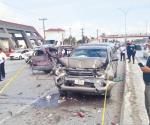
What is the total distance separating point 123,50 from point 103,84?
878 inches

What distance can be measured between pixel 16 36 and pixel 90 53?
81928 mm

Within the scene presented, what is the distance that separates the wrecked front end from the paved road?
0.43 meters

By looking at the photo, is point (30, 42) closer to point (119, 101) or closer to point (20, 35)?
point (20, 35)

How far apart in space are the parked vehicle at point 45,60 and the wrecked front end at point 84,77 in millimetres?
9789

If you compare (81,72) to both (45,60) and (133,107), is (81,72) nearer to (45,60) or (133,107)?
(133,107)

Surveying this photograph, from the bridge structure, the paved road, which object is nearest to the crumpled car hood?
the paved road

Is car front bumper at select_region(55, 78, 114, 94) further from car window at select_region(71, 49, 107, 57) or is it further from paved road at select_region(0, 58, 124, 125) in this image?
car window at select_region(71, 49, 107, 57)

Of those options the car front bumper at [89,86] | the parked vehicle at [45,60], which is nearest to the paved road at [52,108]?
the car front bumper at [89,86]

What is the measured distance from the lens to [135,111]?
9.55m

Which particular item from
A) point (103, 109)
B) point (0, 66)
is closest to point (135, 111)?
point (103, 109)

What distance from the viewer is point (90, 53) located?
47.6ft

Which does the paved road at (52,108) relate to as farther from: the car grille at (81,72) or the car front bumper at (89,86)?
the car grille at (81,72)

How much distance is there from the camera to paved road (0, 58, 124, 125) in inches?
361

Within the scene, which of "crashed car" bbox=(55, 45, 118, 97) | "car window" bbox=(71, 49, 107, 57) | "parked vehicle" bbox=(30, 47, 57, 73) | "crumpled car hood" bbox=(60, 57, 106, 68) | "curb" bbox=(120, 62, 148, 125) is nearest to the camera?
"curb" bbox=(120, 62, 148, 125)
